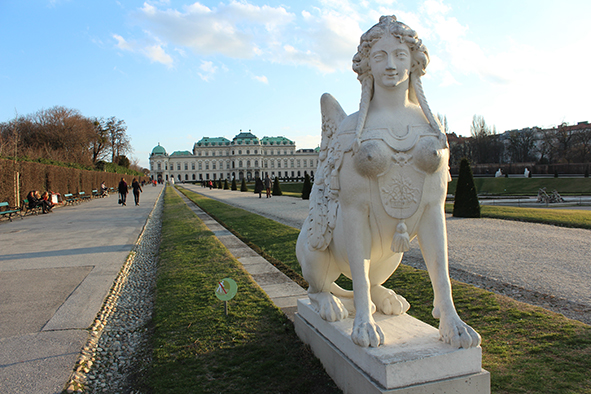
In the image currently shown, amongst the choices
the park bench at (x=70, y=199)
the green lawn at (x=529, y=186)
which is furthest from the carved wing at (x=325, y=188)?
the green lawn at (x=529, y=186)

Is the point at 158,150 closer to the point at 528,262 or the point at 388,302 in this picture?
the point at 528,262

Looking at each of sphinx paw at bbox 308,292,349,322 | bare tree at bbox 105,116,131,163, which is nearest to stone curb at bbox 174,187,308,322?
sphinx paw at bbox 308,292,349,322

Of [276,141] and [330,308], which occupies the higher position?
[276,141]

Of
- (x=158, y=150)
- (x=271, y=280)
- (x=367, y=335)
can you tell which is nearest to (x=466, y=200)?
(x=271, y=280)

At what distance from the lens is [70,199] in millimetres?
19625

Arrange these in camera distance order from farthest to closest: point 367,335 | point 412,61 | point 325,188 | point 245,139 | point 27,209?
1. point 245,139
2. point 27,209
3. point 325,188
4. point 412,61
5. point 367,335

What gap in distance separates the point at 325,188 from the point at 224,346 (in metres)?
1.46

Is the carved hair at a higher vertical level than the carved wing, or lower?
higher

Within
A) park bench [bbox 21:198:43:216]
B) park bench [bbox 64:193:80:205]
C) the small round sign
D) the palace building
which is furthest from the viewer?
the palace building

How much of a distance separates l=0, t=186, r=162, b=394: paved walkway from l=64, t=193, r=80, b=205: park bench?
1056cm

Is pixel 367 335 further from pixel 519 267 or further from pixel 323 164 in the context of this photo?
pixel 519 267

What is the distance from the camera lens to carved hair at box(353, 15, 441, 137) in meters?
1.86

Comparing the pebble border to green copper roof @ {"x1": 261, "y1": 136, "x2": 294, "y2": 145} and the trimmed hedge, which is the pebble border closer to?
the trimmed hedge

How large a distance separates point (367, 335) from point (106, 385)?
1.76 metres
